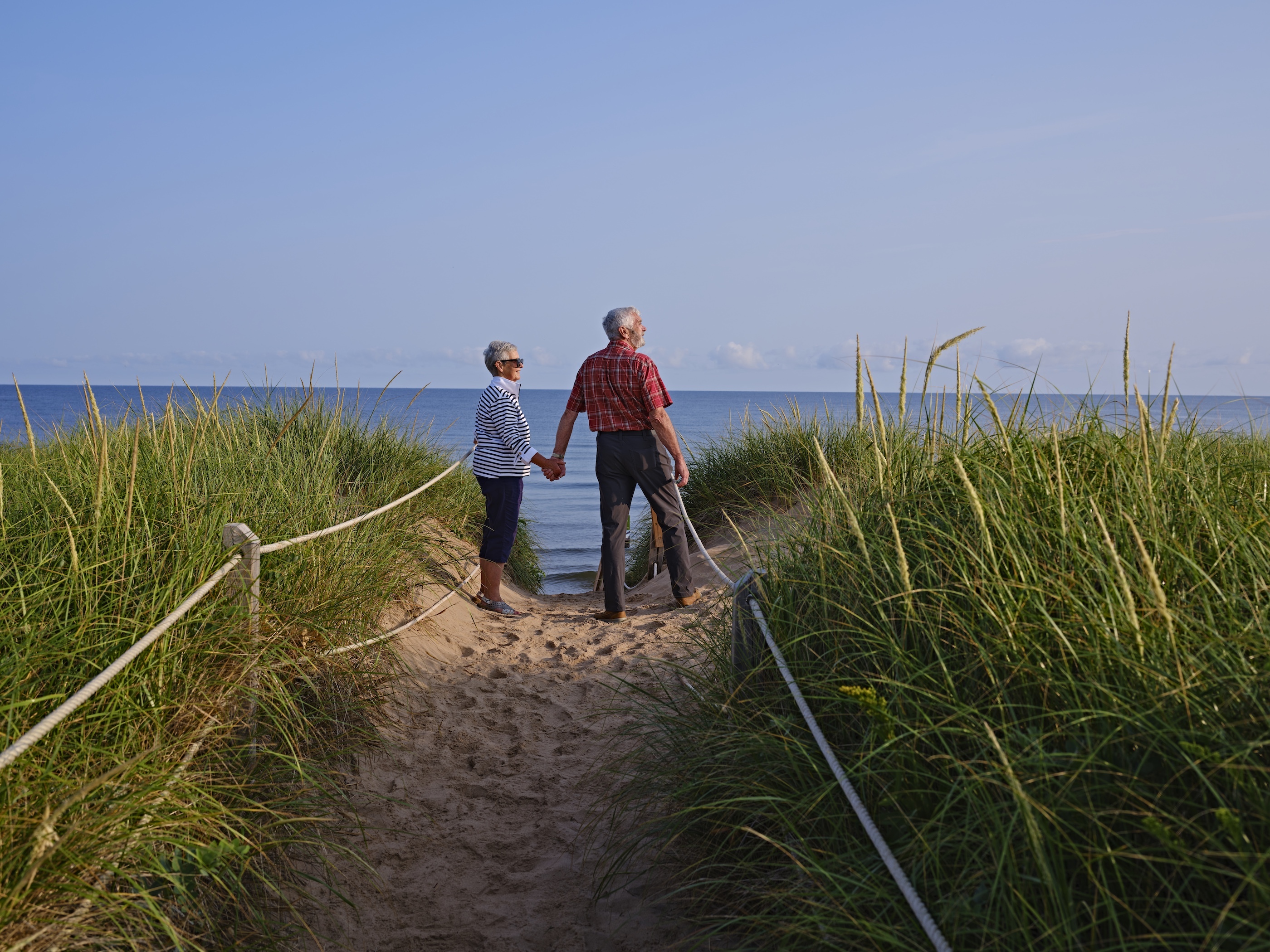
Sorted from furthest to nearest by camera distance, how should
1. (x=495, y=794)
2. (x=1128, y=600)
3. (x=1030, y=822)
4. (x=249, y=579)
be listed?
(x=495, y=794)
(x=249, y=579)
(x=1128, y=600)
(x=1030, y=822)

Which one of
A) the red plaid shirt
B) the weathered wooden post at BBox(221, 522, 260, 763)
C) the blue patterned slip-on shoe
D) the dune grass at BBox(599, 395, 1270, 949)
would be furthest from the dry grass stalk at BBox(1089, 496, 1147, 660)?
the blue patterned slip-on shoe

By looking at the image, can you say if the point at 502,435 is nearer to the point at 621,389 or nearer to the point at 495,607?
the point at 621,389

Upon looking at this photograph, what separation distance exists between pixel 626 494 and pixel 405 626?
84.9 inches

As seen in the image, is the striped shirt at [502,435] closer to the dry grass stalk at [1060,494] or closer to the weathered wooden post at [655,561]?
the weathered wooden post at [655,561]

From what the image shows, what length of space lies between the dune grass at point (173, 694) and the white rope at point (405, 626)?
77 mm

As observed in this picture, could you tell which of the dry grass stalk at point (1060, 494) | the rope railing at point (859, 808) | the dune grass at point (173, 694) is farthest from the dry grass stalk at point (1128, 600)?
the dune grass at point (173, 694)

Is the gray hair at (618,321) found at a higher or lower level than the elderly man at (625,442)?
higher

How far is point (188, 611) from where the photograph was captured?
3.33 metres

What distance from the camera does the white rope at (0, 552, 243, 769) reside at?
212 cm

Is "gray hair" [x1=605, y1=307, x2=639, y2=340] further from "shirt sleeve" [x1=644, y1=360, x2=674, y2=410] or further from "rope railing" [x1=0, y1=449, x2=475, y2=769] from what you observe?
"rope railing" [x1=0, y1=449, x2=475, y2=769]

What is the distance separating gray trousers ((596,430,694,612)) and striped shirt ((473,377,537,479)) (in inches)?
23.6

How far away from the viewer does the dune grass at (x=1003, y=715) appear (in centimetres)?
190

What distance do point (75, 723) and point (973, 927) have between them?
2.70 metres

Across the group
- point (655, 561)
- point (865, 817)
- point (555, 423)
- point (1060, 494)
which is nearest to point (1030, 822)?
point (865, 817)
